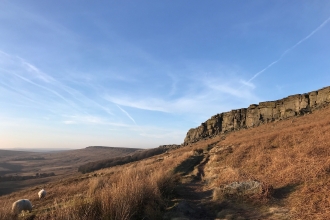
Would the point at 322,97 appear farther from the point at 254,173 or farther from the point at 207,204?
the point at 207,204

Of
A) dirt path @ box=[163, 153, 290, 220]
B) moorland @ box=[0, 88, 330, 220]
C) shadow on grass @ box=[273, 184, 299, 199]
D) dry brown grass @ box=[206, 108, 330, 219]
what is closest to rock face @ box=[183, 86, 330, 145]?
dry brown grass @ box=[206, 108, 330, 219]

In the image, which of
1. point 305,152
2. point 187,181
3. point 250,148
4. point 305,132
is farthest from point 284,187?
point 305,132

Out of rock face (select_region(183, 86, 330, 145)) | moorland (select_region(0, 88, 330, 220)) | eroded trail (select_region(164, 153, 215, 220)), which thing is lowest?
eroded trail (select_region(164, 153, 215, 220))

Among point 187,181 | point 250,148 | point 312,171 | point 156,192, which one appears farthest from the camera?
point 250,148

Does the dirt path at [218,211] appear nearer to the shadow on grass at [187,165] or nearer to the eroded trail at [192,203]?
the eroded trail at [192,203]

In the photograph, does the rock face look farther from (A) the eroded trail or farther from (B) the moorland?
(A) the eroded trail

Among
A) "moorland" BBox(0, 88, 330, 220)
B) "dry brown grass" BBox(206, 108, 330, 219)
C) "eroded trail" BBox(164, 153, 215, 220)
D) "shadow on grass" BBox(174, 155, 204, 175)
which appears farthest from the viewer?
"shadow on grass" BBox(174, 155, 204, 175)

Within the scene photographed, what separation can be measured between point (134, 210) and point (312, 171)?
262 inches

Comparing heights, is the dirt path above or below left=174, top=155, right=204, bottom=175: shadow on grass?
below

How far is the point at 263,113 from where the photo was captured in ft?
173

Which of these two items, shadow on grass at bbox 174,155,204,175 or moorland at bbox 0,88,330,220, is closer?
moorland at bbox 0,88,330,220

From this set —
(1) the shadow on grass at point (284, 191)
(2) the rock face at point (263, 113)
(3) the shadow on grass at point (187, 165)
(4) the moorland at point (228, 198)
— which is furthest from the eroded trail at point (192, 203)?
(2) the rock face at point (263, 113)

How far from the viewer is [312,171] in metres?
8.57

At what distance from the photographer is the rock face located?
135 feet
